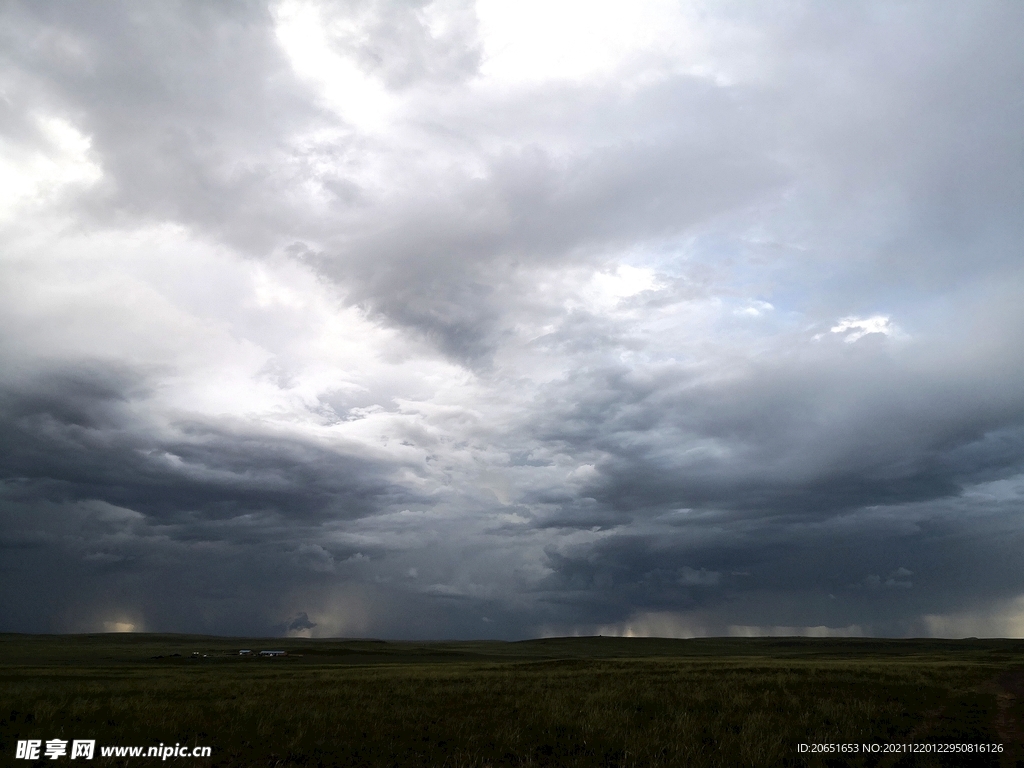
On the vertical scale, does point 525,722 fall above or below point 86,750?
below

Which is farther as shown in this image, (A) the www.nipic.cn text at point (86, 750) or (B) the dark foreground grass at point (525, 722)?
(B) the dark foreground grass at point (525, 722)

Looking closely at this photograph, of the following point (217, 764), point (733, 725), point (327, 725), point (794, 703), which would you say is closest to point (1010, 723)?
point (794, 703)

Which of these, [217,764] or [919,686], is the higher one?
[217,764]

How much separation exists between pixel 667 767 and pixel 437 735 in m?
8.94

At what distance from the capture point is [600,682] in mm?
43906

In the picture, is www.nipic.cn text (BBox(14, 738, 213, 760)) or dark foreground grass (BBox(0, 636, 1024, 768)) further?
dark foreground grass (BBox(0, 636, 1024, 768))

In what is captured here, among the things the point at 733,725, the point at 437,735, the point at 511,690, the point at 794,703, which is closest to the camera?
the point at 437,735

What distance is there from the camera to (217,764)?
20.1 meters

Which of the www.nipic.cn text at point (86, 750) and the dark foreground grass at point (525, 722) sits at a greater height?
the www.nipic.cn text at point (86, 750)

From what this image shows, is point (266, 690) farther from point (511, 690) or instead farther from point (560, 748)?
point (560, 748)

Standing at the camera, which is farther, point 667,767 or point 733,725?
point 733,725

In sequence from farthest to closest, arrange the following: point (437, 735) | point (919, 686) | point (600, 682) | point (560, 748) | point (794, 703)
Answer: point (600, 682)
point (919, 686)
point (794, 703)
point (437, 735)
point (560, 748)

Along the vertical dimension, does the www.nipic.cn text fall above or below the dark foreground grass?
above

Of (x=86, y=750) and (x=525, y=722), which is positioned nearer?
(x=86, y=750)
